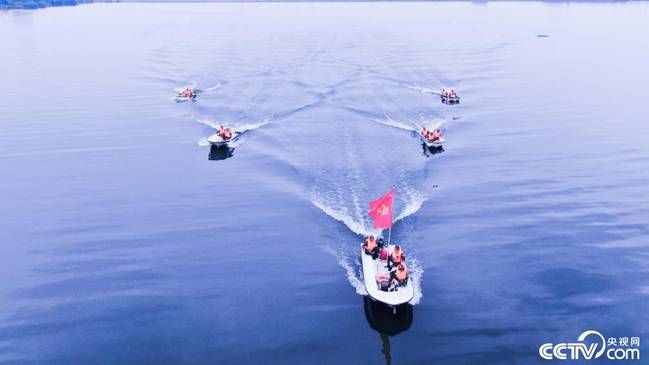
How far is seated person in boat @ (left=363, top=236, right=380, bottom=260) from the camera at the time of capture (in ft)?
123

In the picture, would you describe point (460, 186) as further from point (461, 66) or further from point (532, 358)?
point (461, 66)

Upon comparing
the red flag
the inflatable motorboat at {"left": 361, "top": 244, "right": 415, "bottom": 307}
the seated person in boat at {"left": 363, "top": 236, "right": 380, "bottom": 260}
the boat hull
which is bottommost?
the inflatable motorboat at {"left": 361, "top": 244, "right": 415, "bottom": 307}

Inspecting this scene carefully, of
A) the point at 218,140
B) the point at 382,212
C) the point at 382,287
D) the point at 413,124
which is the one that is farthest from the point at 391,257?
the point at 413,124

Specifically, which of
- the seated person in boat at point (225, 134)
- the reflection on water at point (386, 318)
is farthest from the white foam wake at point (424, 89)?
the reflection on water at point (386, 318)

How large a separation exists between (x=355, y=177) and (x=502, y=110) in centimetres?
3708

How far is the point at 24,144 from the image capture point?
210 ft

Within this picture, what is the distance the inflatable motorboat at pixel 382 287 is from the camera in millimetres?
32594

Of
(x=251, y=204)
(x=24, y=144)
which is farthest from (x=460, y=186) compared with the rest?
(x=24, y=144)

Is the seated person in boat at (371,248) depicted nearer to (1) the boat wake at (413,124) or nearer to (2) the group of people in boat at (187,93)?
(1) the boat wake at (413,124)

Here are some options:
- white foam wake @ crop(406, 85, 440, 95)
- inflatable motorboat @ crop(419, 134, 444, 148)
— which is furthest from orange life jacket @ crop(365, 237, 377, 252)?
white foam wake @ crop(406, 85, 440, 95)

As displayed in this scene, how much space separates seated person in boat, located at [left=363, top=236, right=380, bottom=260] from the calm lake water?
1.74 m

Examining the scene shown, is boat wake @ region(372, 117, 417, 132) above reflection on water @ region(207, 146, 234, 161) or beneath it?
above

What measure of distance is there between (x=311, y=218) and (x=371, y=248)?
894cm

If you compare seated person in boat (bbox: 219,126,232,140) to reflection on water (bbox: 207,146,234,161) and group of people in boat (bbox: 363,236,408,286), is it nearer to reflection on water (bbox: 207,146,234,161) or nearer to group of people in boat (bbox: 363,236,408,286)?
reflection on water (bbox: 207,146,234,161)
